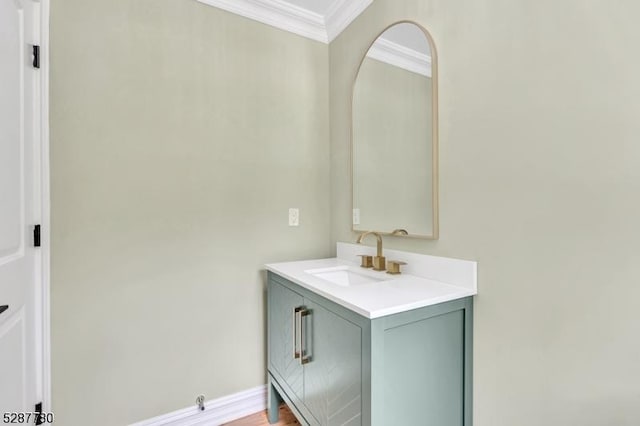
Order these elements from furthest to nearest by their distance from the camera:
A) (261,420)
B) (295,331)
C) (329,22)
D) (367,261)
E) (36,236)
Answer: (329,22), (261,420), (367,261), (295,331), (36,236)

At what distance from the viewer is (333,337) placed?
1.13m

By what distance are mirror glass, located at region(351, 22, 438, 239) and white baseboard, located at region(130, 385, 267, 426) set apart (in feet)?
3.98

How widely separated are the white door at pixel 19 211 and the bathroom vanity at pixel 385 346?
1.05 metres

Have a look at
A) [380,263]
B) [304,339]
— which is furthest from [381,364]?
[380,263]

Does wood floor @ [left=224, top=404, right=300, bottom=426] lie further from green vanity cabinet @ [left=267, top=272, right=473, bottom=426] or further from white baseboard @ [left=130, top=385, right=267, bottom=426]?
green vanity cabinet @ [left=267, top=272, right=473, bottom=426]

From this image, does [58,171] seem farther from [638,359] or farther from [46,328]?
[638,359]

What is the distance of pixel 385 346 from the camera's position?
38.0 inches

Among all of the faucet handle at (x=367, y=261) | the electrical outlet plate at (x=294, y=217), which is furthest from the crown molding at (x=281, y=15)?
the faucet handle at (x=367, y=261)

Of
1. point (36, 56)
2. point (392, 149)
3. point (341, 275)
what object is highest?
point (36, 56)

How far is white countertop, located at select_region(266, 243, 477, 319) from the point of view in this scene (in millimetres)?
979

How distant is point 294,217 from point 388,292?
980mm

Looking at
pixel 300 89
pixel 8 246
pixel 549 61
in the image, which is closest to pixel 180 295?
pixel 8 246

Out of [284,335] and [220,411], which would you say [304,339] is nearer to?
[284,335]

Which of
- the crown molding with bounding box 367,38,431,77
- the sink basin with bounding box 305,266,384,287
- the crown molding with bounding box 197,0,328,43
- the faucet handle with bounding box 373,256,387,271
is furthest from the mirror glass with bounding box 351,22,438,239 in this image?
the crown molding with bounding box 197,0,328,43
